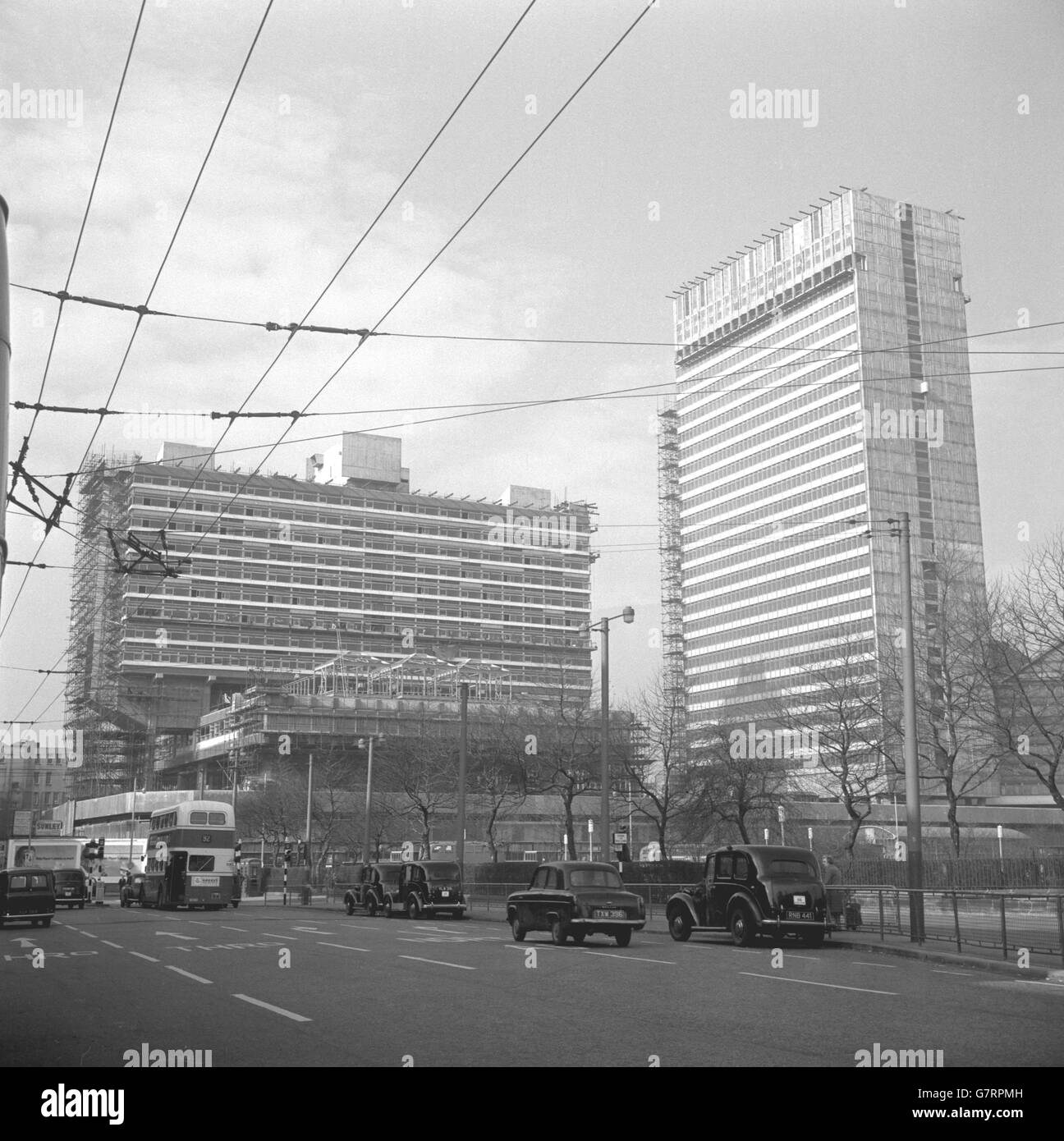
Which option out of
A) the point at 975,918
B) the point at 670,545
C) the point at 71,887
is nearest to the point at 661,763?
the point at 71,887

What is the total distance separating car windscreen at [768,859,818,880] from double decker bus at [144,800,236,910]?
27631 mm

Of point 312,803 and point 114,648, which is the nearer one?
point 312,803

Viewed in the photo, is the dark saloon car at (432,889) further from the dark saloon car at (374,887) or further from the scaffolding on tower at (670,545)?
the scaffolding on tower at (670,545)

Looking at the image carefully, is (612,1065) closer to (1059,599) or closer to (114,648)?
(1059,599)

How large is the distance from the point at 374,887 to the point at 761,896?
20.7 m

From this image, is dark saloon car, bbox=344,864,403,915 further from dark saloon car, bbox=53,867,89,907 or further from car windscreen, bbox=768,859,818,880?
car windscreen, bbox=768,859,818,880

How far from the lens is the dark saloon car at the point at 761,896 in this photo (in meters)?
23.8

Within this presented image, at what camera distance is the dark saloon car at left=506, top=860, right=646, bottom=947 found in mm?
24250

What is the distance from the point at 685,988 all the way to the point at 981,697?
24.0 meters

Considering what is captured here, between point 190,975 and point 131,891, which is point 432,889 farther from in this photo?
point 131,891

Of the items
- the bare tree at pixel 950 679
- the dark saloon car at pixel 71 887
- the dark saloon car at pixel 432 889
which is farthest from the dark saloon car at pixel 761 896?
the dark saloon car at pixel 71 887

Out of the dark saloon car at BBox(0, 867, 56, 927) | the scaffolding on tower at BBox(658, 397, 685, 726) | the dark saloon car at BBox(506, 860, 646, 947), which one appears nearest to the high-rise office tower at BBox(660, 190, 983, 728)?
the scaffolding on tower at BBox(658, 397, 685, 726)
